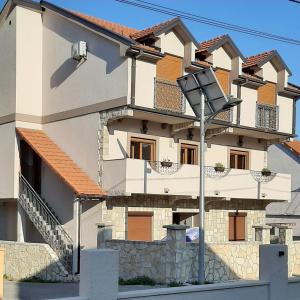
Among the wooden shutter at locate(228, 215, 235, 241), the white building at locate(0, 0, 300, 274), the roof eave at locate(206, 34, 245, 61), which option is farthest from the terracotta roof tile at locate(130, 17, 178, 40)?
the wooden shutter at locate(228, 215, 235, 241)

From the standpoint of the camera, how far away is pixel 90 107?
21000mm

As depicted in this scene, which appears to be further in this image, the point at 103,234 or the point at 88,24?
the point at 88,24

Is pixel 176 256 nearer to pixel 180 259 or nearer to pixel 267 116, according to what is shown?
pixel 180 259

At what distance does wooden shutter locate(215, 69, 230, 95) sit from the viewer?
23.1 meters

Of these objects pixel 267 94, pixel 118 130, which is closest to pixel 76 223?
pixel 118 130

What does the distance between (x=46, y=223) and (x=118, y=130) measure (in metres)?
4.43

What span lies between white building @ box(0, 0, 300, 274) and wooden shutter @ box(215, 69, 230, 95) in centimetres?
7

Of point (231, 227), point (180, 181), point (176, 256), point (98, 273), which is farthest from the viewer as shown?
point (231, 227)

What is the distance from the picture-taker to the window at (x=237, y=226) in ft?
80.9

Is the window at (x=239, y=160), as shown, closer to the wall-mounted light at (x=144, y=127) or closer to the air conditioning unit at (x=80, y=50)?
the wall-mounted light at (x=144, y=127)

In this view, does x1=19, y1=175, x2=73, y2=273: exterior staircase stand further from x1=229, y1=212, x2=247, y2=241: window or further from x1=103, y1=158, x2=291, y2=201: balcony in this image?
x1=229, y1=212, x2=247, y2=241: window

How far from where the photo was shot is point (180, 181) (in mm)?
21000

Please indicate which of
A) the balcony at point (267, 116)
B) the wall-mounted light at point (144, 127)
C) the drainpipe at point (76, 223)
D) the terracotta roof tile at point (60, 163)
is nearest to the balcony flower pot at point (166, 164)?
the wall-mounted light at point (144, 127)

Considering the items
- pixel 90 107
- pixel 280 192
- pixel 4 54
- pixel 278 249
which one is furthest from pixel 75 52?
pixel 278 249
